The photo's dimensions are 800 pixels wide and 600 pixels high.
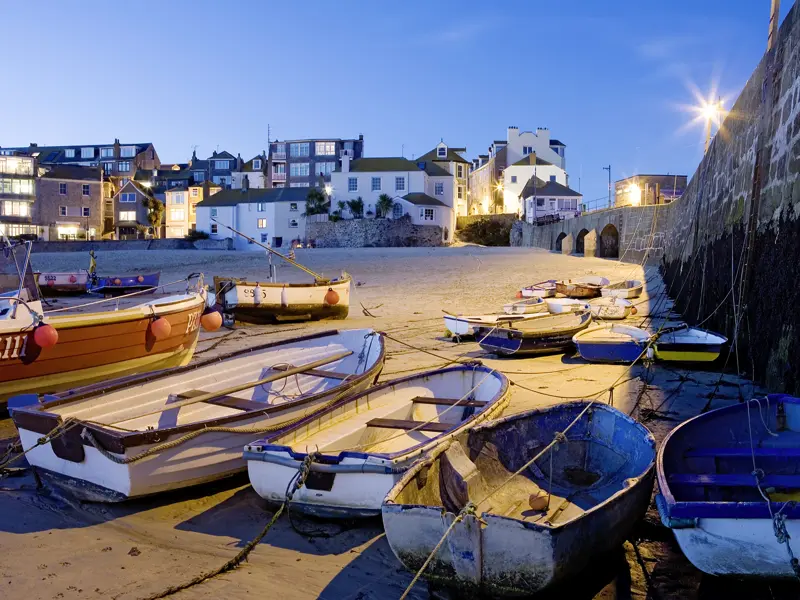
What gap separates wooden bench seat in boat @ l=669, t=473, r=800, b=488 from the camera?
4848 millimetres

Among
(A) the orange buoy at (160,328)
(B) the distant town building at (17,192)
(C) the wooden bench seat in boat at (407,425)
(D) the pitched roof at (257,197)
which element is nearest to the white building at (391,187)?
(D) the pitched roof at (257,197)

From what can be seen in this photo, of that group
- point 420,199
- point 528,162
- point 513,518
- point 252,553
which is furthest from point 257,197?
point 513,518

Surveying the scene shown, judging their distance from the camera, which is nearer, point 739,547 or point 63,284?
point 739,547

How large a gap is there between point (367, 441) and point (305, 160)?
233 ft

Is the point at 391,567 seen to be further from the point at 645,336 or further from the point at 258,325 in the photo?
the point at 258,325

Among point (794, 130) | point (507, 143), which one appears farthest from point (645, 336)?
point (507, 143)

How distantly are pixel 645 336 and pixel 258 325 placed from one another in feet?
34.3

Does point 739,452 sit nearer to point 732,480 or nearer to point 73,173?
point 732,480

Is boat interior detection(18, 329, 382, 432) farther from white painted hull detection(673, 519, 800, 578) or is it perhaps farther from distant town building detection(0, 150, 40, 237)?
distant town building detection(0, 150, 40, 237)

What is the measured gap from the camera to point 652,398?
935 cm

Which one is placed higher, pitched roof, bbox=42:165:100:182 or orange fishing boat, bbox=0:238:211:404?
pitched roof, bbox=42:165:100:182

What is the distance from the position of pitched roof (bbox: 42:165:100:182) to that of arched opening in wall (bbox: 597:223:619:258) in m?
52.5

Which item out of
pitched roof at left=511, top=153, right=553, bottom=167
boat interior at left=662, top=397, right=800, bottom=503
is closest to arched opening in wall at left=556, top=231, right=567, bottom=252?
pitched roof at left=511, top=153, right=553, bottom=167

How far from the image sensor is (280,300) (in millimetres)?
18078
